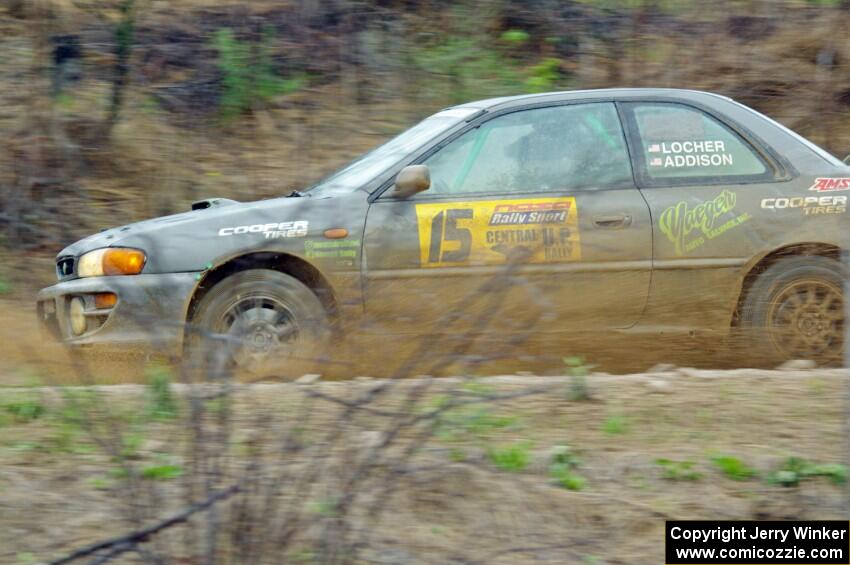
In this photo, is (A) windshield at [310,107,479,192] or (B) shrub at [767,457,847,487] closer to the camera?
(B) shrub at [767,457,847,487]

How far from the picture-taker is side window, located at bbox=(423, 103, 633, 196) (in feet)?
18.6

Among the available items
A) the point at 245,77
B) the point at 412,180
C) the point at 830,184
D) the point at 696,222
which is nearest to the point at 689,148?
the point at 696,222

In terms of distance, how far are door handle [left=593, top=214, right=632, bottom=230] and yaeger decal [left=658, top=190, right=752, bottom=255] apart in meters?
0.18

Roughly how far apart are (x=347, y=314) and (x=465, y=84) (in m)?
6.95

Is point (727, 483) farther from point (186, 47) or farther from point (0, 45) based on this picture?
point (0, 45)

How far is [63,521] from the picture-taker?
11.2 feet

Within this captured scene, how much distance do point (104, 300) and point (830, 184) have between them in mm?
3891

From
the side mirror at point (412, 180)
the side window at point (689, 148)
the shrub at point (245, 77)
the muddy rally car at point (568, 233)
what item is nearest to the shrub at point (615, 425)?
the muddy rally car at point (568, 233)

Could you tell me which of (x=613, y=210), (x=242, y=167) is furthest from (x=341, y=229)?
(x=242, y=167)

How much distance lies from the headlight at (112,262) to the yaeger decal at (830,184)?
11.8 feet

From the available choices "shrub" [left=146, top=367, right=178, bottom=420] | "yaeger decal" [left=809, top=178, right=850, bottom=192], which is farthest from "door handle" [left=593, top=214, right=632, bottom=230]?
"shrub" [left=146, top=367, right=178, bottom=420]

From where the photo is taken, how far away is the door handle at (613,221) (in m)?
5.55

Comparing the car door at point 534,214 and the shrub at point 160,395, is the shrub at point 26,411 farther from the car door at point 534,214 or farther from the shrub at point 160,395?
the car door at point 534,214

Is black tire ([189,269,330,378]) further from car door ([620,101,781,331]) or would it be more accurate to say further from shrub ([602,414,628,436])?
car door ([620,101,781,331])
